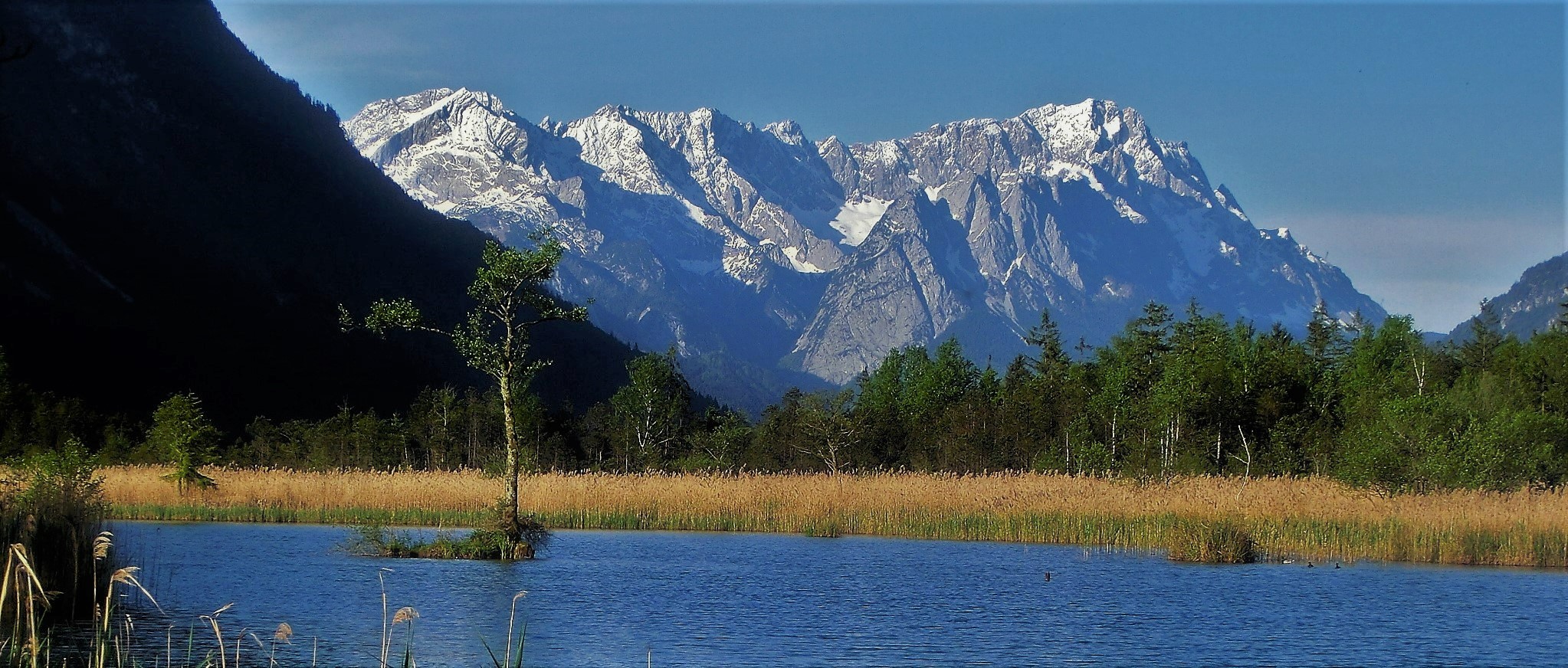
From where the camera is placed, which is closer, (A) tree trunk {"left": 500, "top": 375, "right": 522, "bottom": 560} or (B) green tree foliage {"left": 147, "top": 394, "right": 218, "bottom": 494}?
(A) tree trunk {"left": 500, "top": 375, "right": 522, "bottom": 560}

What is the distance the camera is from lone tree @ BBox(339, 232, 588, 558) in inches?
1442

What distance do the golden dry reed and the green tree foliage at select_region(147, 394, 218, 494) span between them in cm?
53

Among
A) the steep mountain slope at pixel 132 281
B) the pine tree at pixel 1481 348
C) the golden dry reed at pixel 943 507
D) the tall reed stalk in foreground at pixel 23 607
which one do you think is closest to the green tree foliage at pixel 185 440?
the golden dry reed at pixel 943 507

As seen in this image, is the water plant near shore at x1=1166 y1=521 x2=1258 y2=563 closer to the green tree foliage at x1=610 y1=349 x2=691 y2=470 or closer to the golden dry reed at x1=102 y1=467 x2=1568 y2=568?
the golden dry reed at x1=102 y1=467 x2=1568 y2=568

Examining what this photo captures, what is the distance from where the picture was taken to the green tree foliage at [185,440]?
51.8 m

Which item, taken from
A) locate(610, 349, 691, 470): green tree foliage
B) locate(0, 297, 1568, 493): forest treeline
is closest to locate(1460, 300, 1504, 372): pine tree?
locate(0, 297, 1568, 493): forest treeline

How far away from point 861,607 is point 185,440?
34.0 meters

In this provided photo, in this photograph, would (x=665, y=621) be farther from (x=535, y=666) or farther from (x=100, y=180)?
(x=100, y=180)

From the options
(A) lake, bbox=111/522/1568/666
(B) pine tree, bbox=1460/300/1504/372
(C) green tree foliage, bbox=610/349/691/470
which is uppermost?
(B) pine tree, bbox=1460/300/1504/372

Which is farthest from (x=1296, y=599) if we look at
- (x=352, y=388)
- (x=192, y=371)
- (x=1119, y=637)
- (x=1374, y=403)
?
(x=352, y=388)

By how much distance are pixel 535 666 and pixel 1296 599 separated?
17.3 metres

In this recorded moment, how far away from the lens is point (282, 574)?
104 ft

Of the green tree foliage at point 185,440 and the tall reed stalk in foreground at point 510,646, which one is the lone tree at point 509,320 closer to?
the tall reed stalk in foreground at point 510,646

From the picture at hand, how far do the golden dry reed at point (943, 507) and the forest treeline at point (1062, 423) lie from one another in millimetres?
4145
